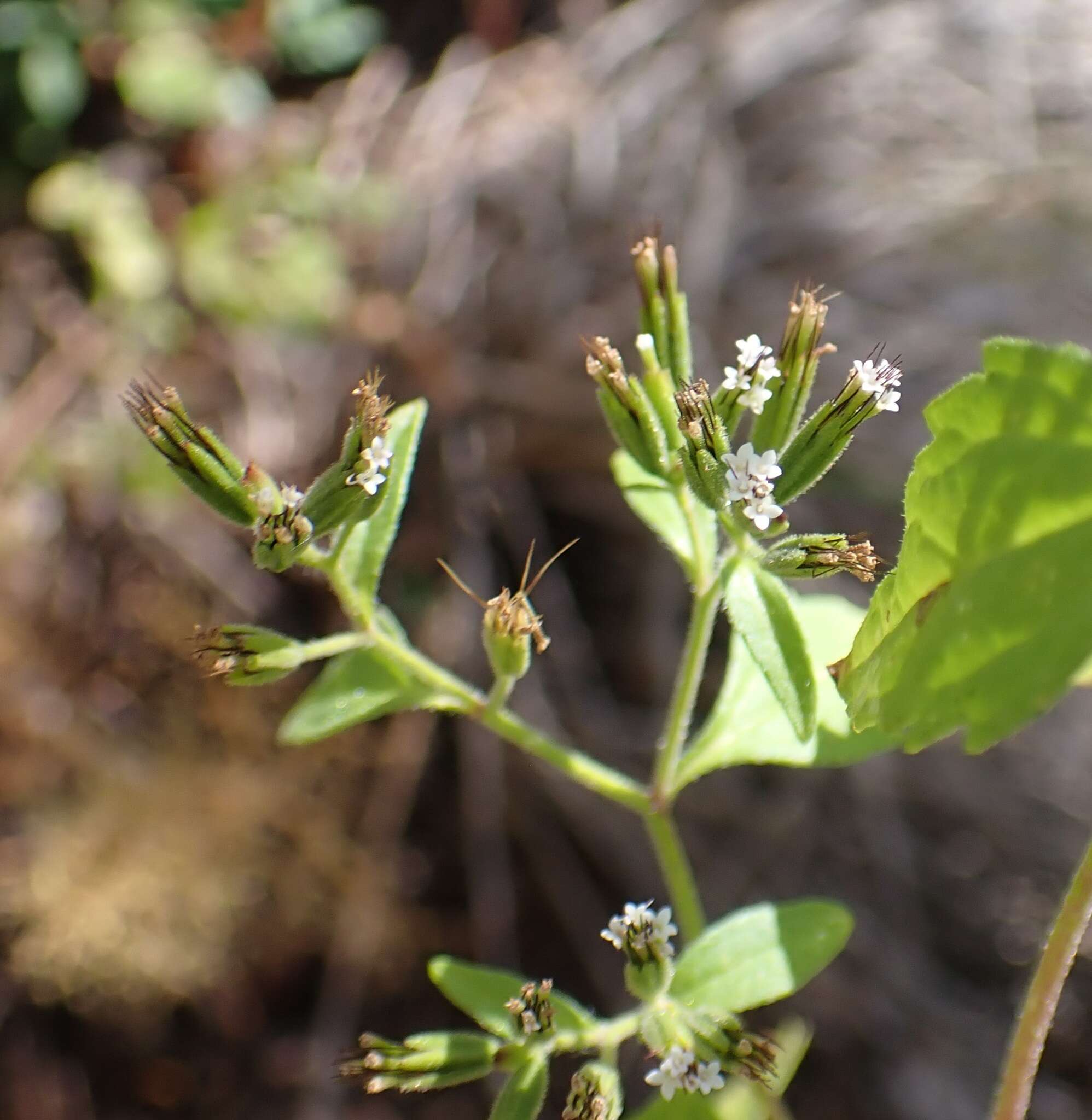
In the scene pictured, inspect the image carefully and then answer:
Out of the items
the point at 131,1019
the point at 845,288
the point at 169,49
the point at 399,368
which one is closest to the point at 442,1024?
the point at 131,1019

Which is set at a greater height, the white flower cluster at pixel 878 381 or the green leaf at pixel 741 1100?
the white flower cluster at pixel 878 381

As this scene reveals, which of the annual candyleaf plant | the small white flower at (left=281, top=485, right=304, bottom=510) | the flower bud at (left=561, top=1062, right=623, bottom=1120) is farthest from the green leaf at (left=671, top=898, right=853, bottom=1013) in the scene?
the small white flower at (left=281, top=485, right=304, bottom=510)

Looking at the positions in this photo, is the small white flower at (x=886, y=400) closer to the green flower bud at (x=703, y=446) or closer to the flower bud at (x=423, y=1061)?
the green flower bud at (x=703, y=446)

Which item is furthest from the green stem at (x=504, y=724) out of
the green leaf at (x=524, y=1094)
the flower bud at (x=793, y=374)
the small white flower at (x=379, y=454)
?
the flower bud at (x=793, y=374)

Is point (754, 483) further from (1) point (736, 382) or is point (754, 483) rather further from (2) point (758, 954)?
(2) point (758, 954)

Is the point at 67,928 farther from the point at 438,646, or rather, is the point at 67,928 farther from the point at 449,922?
the point at 438,646

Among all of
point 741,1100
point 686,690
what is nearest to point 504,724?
point 686,690
